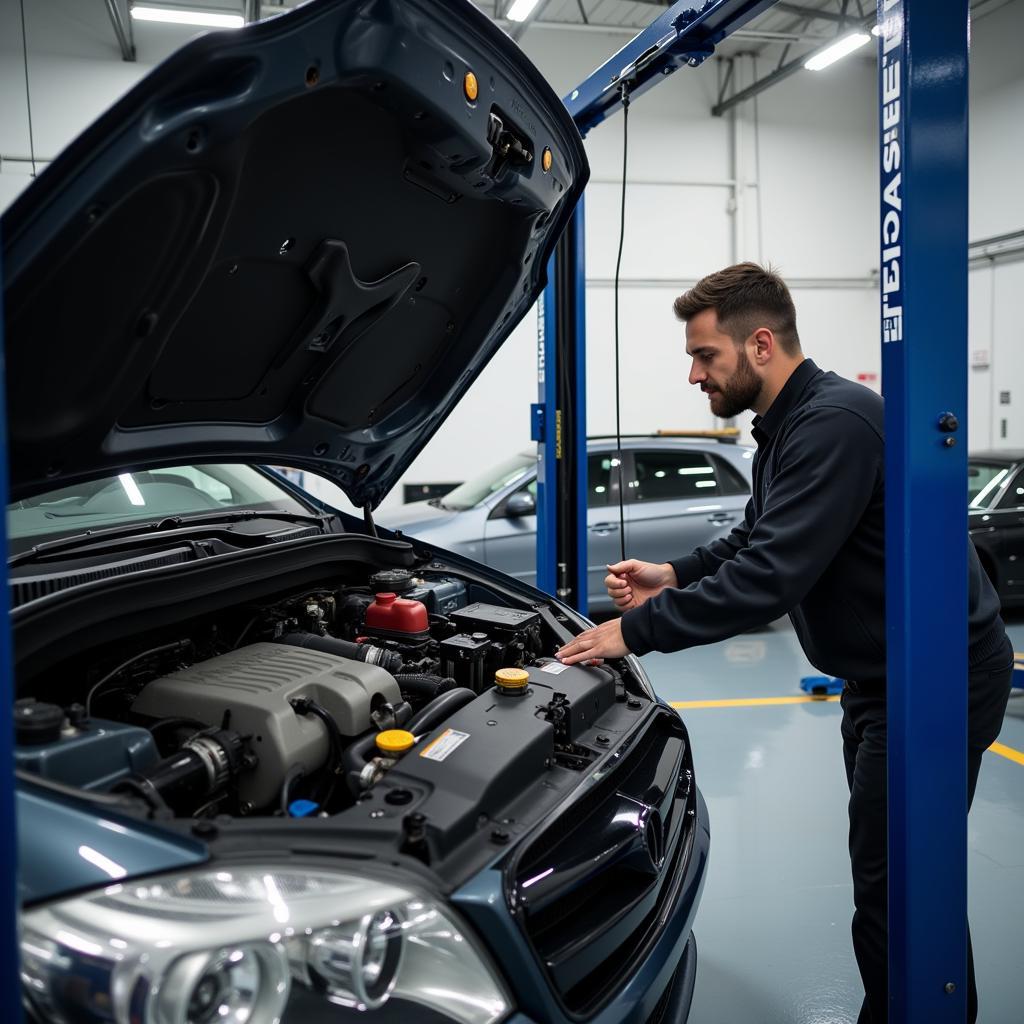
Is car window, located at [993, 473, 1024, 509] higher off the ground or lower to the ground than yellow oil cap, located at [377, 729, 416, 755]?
higher

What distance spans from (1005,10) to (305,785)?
12185mm

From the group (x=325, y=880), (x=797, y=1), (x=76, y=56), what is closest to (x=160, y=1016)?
(x=325, y=880)

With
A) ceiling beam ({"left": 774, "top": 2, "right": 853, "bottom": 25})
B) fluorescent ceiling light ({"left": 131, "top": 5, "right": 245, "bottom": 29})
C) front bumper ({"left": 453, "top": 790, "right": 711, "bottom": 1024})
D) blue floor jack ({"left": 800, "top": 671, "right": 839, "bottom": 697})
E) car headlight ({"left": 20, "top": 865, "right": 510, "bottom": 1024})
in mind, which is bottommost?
blue floor jack ({"left": 800, "top": 671, "right": 839, "bottom": 697})

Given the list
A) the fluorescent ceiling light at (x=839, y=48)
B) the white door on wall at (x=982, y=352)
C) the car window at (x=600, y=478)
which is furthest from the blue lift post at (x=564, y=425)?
the white door on wall at (x=982, y=352)

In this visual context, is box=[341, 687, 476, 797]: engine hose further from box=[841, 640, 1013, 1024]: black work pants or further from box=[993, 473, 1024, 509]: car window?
box=[993, 473, 1024, 509]: car window

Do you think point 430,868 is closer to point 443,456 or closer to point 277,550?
point 277,550

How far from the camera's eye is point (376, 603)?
220cm

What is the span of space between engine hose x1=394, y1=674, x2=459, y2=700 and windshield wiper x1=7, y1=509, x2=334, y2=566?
0.77 meters

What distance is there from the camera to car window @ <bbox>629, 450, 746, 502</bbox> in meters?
5.97

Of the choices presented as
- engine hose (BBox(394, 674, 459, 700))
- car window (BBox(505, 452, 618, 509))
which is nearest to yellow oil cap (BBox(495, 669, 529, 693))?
engine hose (BBox(394, 674, 459, 700))

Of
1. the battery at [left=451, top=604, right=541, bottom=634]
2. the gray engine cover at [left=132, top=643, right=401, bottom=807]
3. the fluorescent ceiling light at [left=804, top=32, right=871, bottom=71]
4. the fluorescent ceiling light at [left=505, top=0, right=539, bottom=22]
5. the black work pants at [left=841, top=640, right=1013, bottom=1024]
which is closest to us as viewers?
the gray engine cover at [left=132, top=643, right=401, bottom=807]

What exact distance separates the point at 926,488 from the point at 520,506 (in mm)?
3982

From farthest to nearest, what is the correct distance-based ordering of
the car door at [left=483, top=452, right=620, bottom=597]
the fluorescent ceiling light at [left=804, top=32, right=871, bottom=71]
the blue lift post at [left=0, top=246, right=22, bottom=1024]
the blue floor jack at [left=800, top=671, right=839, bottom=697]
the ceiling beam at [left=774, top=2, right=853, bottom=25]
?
1. the ceiling beam at [left=774, top=2, right=853, bottom=25]
2. the fluorescent ceiling light at [left=804, top=32, right=871, bottom=71]
3. the car door at [left=483, top=452, right=620, bottom=597]
4. the blue floor jack at [left=800, top=671, right=839, bottom=697]
5. the blue lift post at [left=0, top=246, right=22, bottom=1024]

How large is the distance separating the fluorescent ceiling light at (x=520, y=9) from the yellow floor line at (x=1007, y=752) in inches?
278
